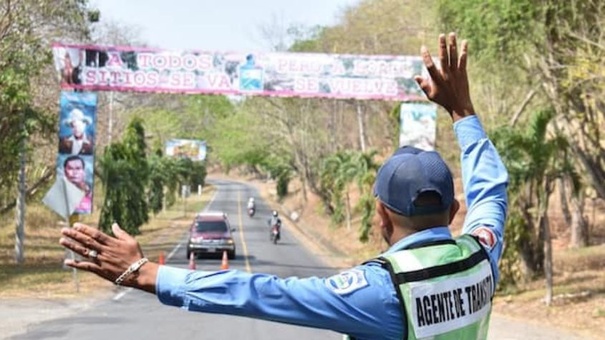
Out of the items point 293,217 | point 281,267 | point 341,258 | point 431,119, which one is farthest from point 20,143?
point 293,217

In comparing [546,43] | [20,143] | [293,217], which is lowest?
[293,217]

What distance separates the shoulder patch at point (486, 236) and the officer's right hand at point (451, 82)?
0.53 metres

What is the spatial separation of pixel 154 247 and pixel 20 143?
13.9 m

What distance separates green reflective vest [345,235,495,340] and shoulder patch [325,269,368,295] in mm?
89

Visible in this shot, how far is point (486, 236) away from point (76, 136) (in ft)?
83.4

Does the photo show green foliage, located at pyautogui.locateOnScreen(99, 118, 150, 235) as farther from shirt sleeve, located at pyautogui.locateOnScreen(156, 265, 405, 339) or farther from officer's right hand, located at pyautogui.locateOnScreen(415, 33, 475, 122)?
shirt sleeve, located at pyautogui.locateOnScreen(156, 265, 405, 339)

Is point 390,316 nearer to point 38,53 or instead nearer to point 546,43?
point 546,43

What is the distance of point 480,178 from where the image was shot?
3.62 metres

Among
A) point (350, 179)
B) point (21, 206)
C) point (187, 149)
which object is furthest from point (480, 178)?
point (187, 149)

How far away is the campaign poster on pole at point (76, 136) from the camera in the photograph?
27531 mm

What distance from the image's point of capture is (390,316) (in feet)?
8.83

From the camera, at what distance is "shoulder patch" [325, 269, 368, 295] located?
2.63m

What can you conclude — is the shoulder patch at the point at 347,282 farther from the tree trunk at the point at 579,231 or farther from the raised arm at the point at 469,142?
the tree trunk at the point at 579,231

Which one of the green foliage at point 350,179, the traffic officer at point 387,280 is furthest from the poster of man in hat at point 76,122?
the traffic officer at point 387,280
